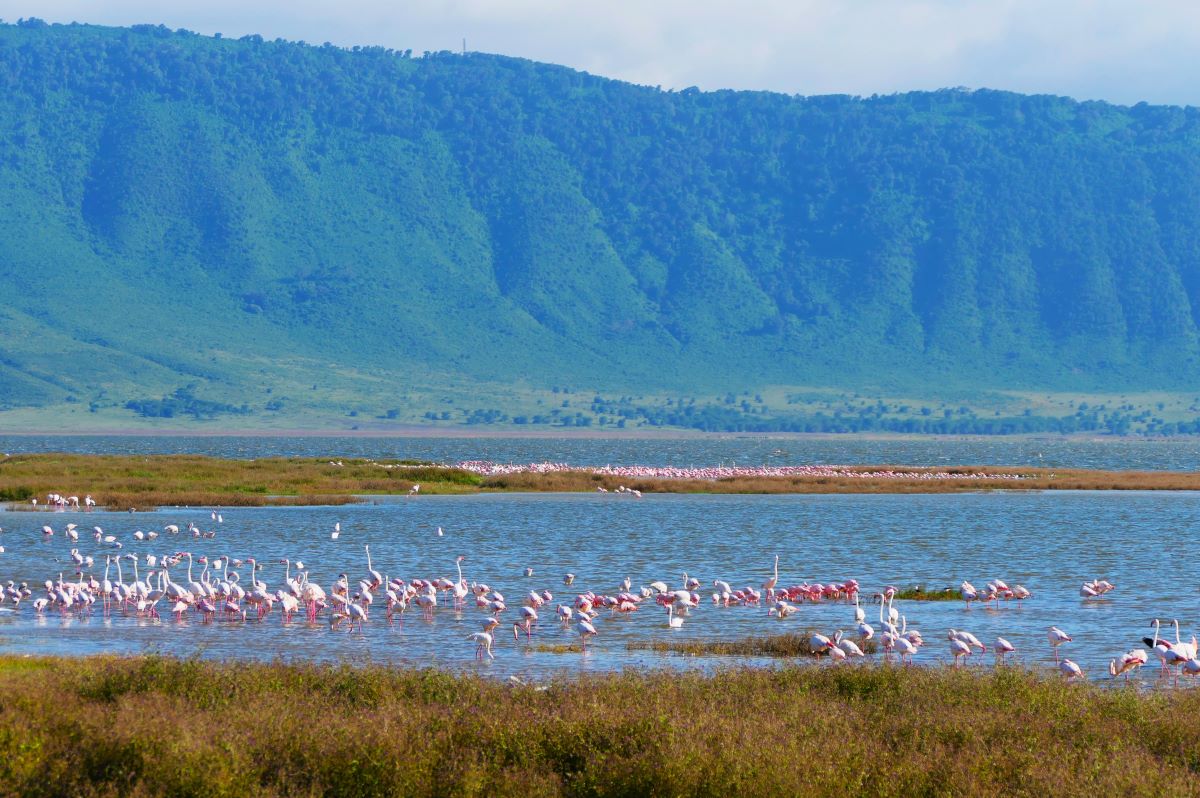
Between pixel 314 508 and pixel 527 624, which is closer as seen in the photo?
pixel 527 624

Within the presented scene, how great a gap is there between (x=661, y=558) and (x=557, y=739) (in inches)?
1042

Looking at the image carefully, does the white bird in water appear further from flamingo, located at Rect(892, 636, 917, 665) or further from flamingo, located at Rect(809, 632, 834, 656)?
flamingo, located at Rect(809, 632, 834, 656)

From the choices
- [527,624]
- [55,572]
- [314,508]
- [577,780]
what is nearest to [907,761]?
[577,780]

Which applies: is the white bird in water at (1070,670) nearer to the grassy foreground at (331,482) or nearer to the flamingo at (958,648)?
the flamingo at (958,648)

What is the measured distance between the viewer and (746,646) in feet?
81.7

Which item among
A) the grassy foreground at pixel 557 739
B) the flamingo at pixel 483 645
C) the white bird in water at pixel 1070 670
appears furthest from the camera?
the flamingo at pixel 483 645

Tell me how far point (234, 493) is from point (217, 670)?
4171 cm

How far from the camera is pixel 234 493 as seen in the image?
59344 millimetres

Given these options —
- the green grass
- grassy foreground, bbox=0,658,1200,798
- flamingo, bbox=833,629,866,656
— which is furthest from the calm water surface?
grassy foreground, bbox=0,658,1200,798

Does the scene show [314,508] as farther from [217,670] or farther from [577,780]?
[577,780]

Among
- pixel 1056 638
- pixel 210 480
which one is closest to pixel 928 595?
pixel 1056 638

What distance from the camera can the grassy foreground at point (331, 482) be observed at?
58812mm

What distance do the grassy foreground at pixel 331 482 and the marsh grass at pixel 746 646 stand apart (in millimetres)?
33941

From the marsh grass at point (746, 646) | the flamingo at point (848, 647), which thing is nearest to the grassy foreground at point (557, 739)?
the flamingo at point (848, 647)
